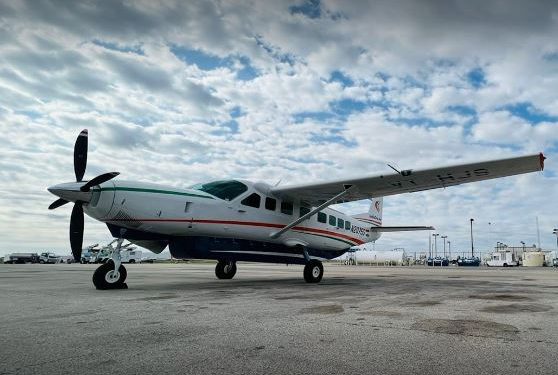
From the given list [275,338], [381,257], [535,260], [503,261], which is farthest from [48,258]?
[535,260]

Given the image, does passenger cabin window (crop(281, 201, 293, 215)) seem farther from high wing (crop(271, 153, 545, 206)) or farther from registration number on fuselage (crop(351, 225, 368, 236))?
registration number on fuselage (crop(351, 225, 368, 236))

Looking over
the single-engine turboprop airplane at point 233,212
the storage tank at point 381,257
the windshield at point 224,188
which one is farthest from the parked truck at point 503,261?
the windshield at point 224,188

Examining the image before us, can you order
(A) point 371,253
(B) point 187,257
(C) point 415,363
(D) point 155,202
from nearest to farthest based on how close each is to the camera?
(C) point 415,363, (D) point 155,202, (B) point 187,257, (A) point 371,253

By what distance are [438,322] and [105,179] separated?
8.55 metres

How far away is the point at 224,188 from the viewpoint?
13141mm

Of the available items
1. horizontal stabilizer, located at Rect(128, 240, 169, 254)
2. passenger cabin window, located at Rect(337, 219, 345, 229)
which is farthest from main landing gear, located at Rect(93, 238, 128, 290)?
passenger cabin window, located at Rect(337, 219, 345, 229)

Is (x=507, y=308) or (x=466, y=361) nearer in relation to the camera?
(x=466, y=361)

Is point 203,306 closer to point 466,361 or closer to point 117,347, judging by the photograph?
point 117,347

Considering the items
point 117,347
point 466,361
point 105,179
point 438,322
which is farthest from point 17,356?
point 105,179

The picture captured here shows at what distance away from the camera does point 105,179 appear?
33.2 feet

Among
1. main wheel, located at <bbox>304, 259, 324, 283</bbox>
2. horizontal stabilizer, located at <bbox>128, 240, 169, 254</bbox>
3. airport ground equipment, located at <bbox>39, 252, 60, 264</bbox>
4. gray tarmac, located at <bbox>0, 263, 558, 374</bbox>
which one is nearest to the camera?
gray tarmac, located at <bbox>0, 263, 558, 374</bbox>

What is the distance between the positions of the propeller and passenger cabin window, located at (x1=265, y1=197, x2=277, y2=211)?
5761 mm

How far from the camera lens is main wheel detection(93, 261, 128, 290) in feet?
34.3

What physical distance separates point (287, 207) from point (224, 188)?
3093mm
